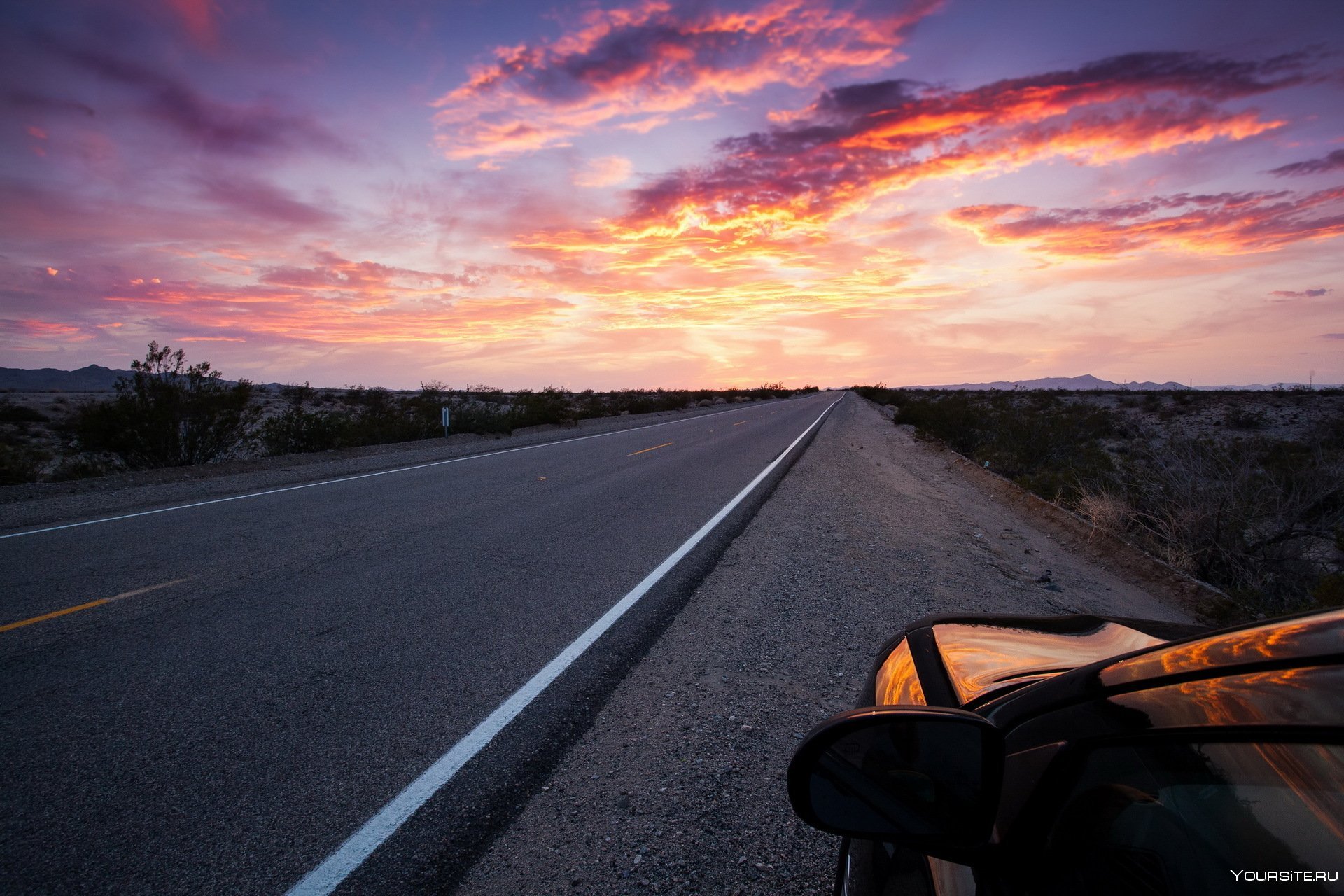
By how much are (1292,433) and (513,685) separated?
103 ft

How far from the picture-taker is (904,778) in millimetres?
1290

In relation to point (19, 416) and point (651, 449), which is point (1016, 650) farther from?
point (19, 416)

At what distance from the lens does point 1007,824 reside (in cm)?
120

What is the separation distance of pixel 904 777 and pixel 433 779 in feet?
7.87

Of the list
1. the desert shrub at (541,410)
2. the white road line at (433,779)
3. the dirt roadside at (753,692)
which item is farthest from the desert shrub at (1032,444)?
the desert shrub at (541,410)

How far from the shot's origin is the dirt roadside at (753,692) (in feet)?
8.18

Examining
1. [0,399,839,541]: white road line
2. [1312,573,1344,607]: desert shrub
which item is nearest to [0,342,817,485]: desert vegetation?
[0,399,839,541]: white road line

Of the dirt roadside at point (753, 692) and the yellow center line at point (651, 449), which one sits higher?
the yellow center line at point (651, 449)

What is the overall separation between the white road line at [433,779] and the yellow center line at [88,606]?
3.78 metres

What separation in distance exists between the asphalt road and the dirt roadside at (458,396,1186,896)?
0.87 feet

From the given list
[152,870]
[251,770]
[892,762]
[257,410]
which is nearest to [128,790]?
[251,770]

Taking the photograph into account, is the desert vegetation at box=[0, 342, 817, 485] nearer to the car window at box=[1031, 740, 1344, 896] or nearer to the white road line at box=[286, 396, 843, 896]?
the white road line at box=[286, 396, 843, 896]

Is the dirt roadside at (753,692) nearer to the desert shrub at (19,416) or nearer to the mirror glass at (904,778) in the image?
the mirror glass at (904,778)

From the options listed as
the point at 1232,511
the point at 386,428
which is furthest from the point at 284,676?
the point at 386,428
